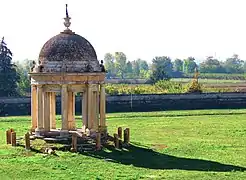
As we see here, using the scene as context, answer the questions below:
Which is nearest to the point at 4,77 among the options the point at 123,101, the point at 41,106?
the point at 123,101

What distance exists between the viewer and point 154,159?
2384 cm

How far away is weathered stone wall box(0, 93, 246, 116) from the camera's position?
167 feet

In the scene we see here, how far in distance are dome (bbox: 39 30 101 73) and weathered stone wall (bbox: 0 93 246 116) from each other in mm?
22854

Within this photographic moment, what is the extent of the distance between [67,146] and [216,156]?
258 inches

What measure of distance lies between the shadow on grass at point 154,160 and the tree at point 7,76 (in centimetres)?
3886

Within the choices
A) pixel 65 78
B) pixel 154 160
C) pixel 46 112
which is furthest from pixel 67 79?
pixel 154 160

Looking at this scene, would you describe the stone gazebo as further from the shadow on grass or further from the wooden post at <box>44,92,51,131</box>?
the shadow on grass

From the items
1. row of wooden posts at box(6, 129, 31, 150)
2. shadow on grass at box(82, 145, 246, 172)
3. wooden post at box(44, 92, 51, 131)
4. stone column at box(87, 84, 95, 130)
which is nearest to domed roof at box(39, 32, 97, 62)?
stone column at box(87, 84, 95, 130)

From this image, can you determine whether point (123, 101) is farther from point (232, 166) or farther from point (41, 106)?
point (232, 166)

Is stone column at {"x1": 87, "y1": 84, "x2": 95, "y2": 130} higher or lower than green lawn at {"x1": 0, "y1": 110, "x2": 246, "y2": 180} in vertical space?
higher

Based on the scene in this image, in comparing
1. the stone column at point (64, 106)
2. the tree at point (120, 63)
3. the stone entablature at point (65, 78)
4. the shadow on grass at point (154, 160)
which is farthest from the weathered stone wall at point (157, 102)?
the tree at point (120, 63)

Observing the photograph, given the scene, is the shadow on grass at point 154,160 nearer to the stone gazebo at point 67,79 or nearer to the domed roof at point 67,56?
the stone gazebo at point 67,79

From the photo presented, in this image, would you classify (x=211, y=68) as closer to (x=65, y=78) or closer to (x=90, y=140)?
(x=65, y=78)

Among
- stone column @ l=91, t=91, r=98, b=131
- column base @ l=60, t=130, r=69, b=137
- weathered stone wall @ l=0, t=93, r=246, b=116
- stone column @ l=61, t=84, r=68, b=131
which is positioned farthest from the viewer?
weathered stone wall @ l=0, t=93, r=246, b=116
